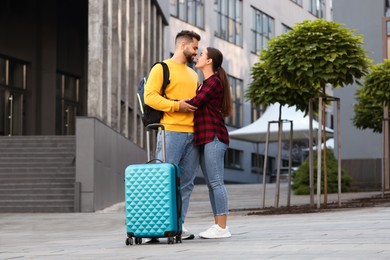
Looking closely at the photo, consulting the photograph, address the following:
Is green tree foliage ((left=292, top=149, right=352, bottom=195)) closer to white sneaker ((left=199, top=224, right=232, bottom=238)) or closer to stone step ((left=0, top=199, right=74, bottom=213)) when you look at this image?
stone step ((left=0, top=199, right=74, bottom=213))

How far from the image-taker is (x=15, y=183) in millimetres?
24203

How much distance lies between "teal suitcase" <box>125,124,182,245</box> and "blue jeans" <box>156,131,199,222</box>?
1.06ft

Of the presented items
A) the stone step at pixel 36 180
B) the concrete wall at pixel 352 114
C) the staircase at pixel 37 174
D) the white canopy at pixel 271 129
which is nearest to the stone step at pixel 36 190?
the staircase at pixel 37 174

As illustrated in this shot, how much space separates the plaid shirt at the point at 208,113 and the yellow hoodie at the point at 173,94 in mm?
85

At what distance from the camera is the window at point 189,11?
52.0 m

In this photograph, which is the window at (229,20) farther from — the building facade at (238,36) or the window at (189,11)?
the window at (189,11)

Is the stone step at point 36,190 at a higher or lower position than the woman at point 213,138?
lower

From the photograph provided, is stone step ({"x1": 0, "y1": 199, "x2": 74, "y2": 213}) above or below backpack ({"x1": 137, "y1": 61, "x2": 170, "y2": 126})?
below

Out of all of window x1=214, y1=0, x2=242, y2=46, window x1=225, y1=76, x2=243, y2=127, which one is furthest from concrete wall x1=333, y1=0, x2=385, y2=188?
window x1=225, y1=76, x2=243, y2=127

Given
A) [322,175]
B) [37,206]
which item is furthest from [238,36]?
[37,206]

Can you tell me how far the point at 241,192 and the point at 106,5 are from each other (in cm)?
915

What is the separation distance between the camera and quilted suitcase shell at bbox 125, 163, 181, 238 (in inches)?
365

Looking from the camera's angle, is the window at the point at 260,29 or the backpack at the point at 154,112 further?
the window at the point at 260,29

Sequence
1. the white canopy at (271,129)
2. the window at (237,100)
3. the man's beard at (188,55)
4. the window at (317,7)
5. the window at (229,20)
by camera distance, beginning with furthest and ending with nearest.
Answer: the window at (317,7) < the window at (237,100) < the window at (229,20) < the white canopy at (271,129) < the man's beard at (188,55)
